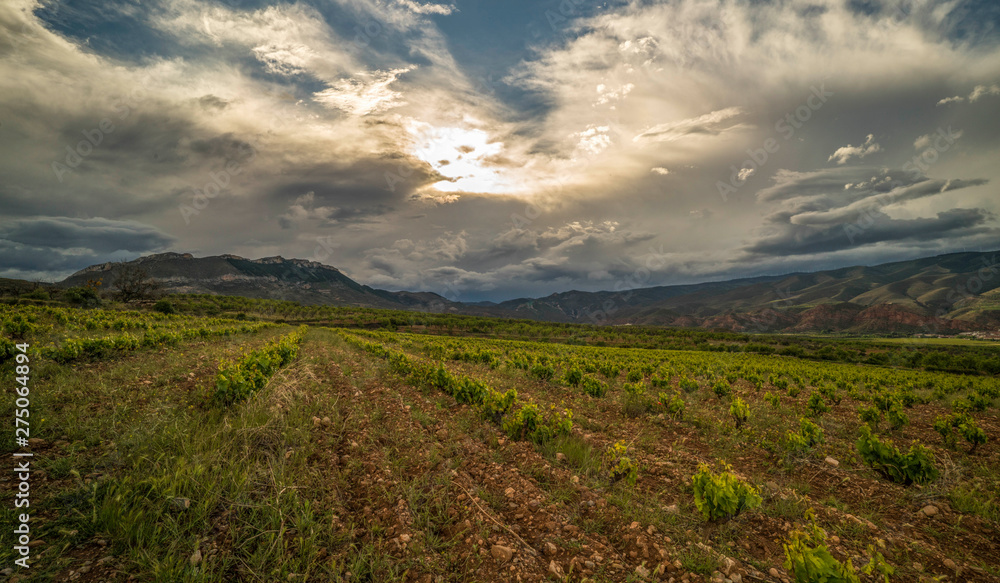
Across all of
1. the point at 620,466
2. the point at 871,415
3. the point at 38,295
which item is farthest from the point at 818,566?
the point at 38,295

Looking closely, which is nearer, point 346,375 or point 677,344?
point 346,375

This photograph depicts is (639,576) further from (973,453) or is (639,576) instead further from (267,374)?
(973,453)

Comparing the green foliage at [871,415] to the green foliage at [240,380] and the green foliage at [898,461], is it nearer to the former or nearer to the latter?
the green foliage at [898,461]

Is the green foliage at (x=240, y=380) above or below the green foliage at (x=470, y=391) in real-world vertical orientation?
above

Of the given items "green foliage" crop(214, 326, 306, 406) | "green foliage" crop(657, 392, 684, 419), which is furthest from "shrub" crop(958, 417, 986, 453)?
"green foliage" crop(214, 326, 306, 406)

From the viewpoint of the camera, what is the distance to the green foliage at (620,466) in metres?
6.39

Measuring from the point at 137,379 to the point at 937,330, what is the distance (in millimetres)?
258498

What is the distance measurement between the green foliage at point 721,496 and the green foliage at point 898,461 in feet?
17.2

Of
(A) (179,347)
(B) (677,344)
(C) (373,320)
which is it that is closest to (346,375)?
(A) (179,347)

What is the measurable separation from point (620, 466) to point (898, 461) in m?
6.76

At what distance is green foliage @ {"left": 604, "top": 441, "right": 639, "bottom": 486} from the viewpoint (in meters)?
6.39

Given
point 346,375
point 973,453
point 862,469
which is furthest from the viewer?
point 346,375

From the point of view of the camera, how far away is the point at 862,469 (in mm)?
9047

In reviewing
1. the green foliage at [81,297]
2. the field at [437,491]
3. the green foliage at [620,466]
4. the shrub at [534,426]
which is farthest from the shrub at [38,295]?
the green foliage at [620,466]
